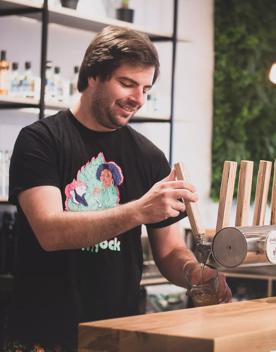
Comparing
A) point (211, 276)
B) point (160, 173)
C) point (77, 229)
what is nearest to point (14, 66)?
point (160, 173)

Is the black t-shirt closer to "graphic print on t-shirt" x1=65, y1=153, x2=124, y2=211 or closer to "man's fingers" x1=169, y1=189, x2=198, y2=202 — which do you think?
"graphic print on t-shirt" x1=65, y1=153, x2=124, y2=211

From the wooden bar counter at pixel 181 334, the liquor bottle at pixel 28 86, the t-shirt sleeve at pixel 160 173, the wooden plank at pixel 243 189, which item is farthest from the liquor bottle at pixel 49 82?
the wooden bar counter at pixel 181 334

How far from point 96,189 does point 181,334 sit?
3.22 feet

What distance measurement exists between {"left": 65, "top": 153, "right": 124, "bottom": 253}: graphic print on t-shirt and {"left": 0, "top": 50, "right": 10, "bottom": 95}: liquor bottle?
97.4 inches

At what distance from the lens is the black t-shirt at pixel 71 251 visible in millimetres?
2434

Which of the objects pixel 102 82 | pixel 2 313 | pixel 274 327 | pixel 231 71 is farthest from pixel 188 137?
pixel 274 327

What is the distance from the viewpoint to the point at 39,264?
2.46m

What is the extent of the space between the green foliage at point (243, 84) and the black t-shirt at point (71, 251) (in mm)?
4417

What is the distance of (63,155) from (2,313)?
2551 mm

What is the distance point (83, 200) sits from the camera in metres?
2.52

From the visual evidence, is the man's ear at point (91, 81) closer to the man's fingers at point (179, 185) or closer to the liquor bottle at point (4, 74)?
the man's fingers at point (179, 185)

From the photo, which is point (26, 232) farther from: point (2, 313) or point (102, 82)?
point (2, 313)

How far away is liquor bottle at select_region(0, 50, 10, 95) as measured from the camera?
16.2 feet

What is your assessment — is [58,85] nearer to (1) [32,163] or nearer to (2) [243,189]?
(1) [32,163]
